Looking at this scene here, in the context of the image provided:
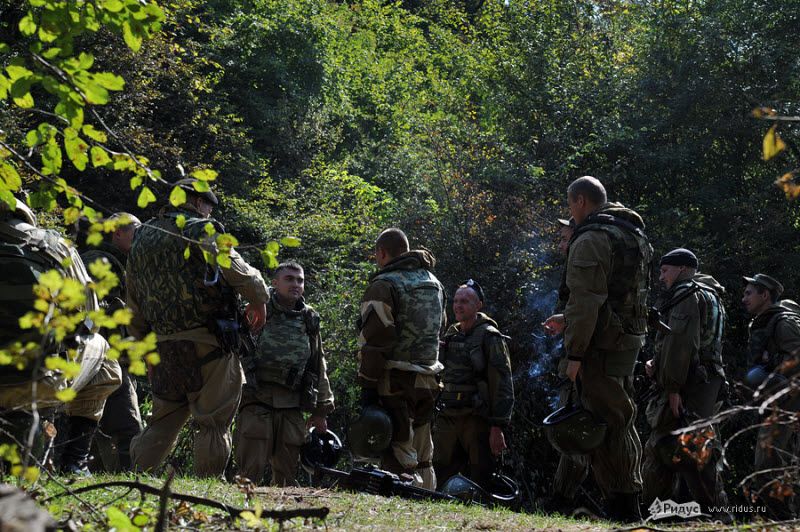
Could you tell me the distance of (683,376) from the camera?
8484 mm

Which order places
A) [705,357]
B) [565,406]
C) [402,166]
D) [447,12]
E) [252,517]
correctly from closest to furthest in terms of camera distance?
[252,517]
[565,406]
[705,357]
[402,166]
[447,12]

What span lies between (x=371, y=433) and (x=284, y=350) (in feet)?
5.61

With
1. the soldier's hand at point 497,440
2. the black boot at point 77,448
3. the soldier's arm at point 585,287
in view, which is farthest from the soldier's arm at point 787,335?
the black boot at point 77,448

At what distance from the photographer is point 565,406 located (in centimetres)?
696

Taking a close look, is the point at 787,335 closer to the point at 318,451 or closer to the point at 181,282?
the point at 318,451

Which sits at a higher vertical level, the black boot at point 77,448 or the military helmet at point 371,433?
the military helmet at point 371,433

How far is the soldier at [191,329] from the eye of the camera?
7023 millimetres

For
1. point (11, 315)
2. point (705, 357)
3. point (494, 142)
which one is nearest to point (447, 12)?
point (494, 142)

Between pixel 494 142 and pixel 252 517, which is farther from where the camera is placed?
pixel 494 142

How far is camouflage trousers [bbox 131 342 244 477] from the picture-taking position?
280 inches

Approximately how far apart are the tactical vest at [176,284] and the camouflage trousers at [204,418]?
0.22 m

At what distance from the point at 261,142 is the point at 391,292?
54.8 ft

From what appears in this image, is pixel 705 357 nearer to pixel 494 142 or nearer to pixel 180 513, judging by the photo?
pixel 180 513

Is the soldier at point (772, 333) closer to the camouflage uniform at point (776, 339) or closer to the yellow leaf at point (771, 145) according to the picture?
the camouflage uniform at point (776, 339)
